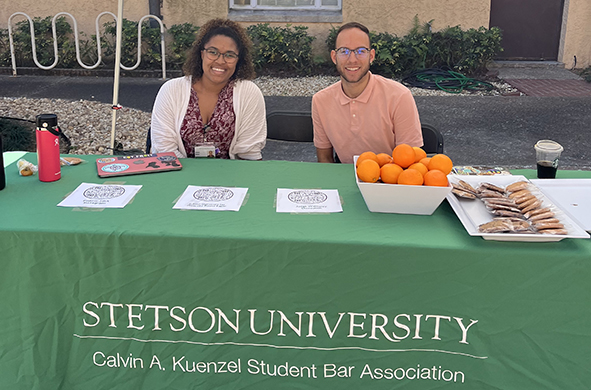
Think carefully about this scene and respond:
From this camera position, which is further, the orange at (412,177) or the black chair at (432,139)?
the black chair at (432,139)

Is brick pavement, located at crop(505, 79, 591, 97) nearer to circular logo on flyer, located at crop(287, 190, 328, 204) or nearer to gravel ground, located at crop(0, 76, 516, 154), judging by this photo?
gravel ground, located at crop(0, 76, 516, 154)

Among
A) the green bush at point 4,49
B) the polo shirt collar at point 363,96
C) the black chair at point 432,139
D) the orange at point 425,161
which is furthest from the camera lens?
the green bush at point 4,49

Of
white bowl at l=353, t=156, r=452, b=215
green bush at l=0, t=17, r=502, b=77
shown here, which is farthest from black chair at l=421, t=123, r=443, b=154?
green bush at l=0, t=17, r=502, b=77

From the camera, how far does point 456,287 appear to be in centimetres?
185

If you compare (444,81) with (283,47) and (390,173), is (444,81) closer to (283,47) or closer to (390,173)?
(283,47)

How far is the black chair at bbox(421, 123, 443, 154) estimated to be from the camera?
3373mm

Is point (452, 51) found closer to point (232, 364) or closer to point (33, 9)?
point (33, 9)

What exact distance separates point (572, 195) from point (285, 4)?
27.0ft

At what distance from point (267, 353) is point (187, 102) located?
Result: 1.68 meters

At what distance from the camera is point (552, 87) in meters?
8.34

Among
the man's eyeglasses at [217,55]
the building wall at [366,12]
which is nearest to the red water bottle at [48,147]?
the man's eyeglasses at [217,55]

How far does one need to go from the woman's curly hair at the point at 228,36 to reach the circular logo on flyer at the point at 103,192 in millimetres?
1179

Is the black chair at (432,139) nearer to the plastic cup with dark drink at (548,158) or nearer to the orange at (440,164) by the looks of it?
the plastic cup with dark drink at (548,158)

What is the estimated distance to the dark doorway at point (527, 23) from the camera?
956 centimetres
